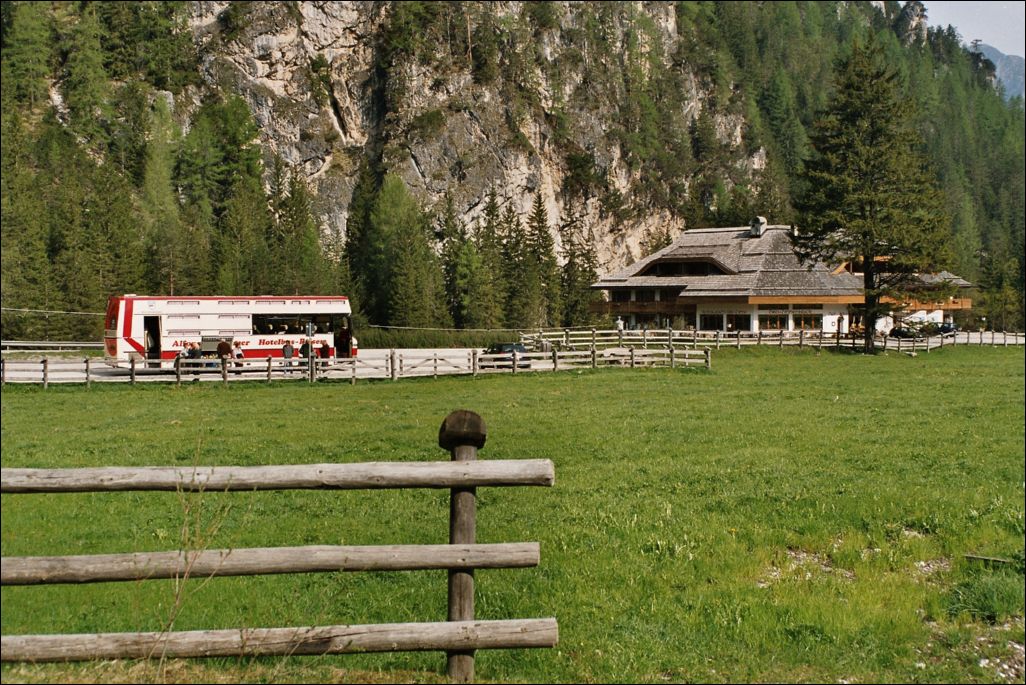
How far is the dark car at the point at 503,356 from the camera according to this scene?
97.9 ft

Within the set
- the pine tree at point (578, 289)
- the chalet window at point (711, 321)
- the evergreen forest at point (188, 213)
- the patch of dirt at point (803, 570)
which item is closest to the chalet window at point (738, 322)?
the chalet window at point (711, 321)

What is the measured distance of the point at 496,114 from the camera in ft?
471

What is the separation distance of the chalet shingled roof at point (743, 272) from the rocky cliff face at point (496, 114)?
94.7ft

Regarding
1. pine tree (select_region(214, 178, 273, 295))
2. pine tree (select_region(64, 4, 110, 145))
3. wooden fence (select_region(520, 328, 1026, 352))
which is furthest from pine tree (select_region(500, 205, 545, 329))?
pine tree (select_region(64, 4, 110, 145))

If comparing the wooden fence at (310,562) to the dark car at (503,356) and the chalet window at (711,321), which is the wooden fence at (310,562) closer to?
the dark car at (503,356)

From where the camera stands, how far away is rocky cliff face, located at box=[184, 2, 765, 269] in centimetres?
8400

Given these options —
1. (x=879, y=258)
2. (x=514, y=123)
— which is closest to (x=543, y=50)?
(x=514, y=123)

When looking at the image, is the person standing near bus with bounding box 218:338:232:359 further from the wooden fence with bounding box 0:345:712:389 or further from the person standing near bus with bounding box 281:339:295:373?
the person standing near bus with bounding box 281:339:295:373

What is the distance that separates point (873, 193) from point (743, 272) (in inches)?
1112

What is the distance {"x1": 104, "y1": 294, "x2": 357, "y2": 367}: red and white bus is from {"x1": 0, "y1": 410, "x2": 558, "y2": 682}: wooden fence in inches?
362

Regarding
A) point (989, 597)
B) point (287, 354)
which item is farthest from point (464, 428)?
point (287, 354)

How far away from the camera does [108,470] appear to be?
210 inches

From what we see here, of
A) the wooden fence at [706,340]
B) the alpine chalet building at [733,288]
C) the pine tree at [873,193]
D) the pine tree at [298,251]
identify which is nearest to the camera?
the pine tree at [298,251]

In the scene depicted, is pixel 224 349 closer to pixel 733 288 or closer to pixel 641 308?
pixel 733 288
